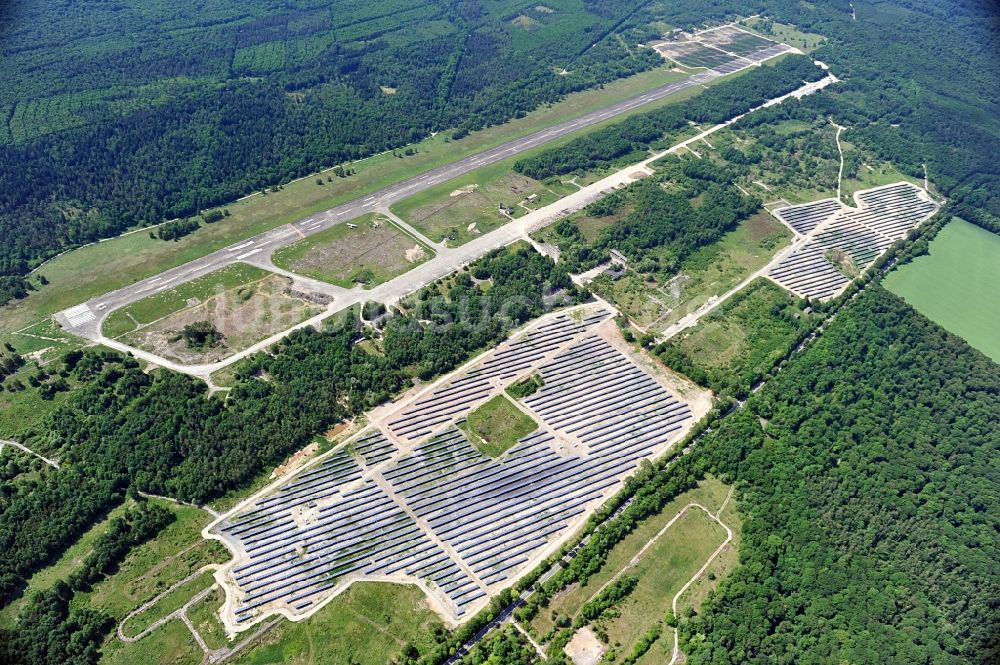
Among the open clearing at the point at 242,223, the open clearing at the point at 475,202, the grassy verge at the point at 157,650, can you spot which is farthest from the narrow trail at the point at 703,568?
the open clearing at the point at 242,223

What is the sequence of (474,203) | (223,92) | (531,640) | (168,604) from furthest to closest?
(223,92)
(474,203)
(168,604)
(531,640)

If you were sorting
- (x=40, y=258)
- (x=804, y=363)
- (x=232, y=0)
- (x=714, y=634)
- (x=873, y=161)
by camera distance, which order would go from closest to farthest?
1. (x=714, y=634)
2. (x=804, y=363)
3. (x=40, y=258)
4. (x=873, y=161)
5. (x=232, y=0)

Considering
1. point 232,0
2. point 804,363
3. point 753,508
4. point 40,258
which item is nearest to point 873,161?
point 804,363

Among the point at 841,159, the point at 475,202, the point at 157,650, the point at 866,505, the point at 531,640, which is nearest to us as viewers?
the point at 157,650

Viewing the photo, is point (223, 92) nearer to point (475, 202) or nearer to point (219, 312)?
point (475, 202)

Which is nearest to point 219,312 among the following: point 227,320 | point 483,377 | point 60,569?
point 227,320

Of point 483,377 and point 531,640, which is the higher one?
point 483,377

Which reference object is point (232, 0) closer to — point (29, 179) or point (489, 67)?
point (489, 67)
